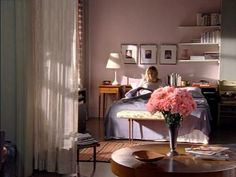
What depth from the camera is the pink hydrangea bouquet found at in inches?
122

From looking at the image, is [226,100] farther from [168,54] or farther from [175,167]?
[175,167]

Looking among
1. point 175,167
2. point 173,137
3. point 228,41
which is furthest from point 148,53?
point 175,167

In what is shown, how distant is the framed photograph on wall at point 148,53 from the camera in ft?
27.6

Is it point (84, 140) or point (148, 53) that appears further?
point (148, 53)

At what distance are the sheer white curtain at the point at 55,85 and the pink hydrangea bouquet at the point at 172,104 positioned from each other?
133 centimetres

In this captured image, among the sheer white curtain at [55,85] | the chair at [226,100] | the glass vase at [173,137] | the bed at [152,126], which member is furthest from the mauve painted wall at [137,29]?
the glass vase at [173,137]

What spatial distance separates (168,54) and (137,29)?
0.84m

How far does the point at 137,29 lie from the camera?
8492 mm

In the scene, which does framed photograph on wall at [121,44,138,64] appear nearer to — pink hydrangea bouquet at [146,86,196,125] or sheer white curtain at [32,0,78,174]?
sheer white curtain at [32,0,78,174]

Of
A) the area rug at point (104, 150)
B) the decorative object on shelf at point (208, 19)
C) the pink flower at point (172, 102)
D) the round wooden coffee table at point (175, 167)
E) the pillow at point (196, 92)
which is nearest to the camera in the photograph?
the round wooden coffee table at point (175, 167)

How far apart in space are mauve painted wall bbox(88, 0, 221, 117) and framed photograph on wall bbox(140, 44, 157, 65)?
0.31ft

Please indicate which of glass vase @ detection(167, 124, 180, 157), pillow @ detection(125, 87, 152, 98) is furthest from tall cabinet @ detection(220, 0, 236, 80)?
glass vase @ detection(167, 124, 180, 157)

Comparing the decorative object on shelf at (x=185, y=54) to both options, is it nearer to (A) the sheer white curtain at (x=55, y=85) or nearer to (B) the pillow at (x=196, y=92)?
(B) the pillow at (x=196, y=92)

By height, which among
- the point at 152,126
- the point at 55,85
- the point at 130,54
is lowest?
the point at 152,126
